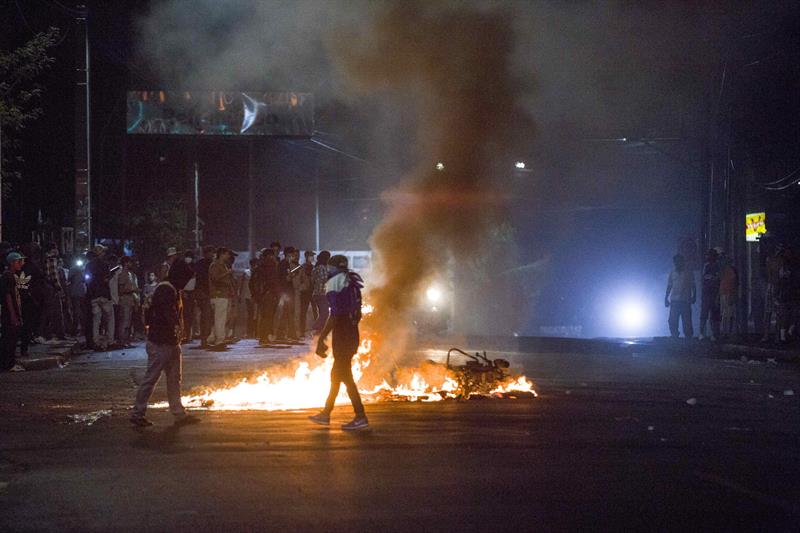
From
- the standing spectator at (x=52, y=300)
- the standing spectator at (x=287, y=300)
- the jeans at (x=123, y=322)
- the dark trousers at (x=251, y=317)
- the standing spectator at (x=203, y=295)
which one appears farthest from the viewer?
the dark trousers at (x=251, y=317)

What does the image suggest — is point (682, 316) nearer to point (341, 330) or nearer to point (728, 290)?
point (728, 290)

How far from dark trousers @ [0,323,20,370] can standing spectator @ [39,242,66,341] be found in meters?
3.25

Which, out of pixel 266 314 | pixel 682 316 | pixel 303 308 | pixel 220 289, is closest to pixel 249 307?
pixel 303 308

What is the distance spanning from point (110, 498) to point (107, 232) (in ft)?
96.8

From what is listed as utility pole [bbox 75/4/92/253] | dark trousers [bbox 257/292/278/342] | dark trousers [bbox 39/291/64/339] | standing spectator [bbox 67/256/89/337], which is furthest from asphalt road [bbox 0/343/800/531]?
utility pole [bbox 75/4/92/253]

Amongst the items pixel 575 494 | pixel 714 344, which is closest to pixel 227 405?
pixel 575 494

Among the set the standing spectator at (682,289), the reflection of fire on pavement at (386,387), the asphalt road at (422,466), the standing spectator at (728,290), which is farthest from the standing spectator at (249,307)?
the standing spectator at (728,290)

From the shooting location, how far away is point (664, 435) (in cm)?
880

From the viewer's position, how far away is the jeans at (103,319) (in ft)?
57.6

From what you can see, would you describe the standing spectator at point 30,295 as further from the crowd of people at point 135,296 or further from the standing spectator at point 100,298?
the standing spectator at point 100,298

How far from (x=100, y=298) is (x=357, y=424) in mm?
10003

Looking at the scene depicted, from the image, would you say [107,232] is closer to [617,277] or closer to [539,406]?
[617,277]

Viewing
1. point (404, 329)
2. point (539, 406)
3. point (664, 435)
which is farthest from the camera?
point (404, 329)

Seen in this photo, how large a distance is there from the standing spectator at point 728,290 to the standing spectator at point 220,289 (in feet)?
35.8
